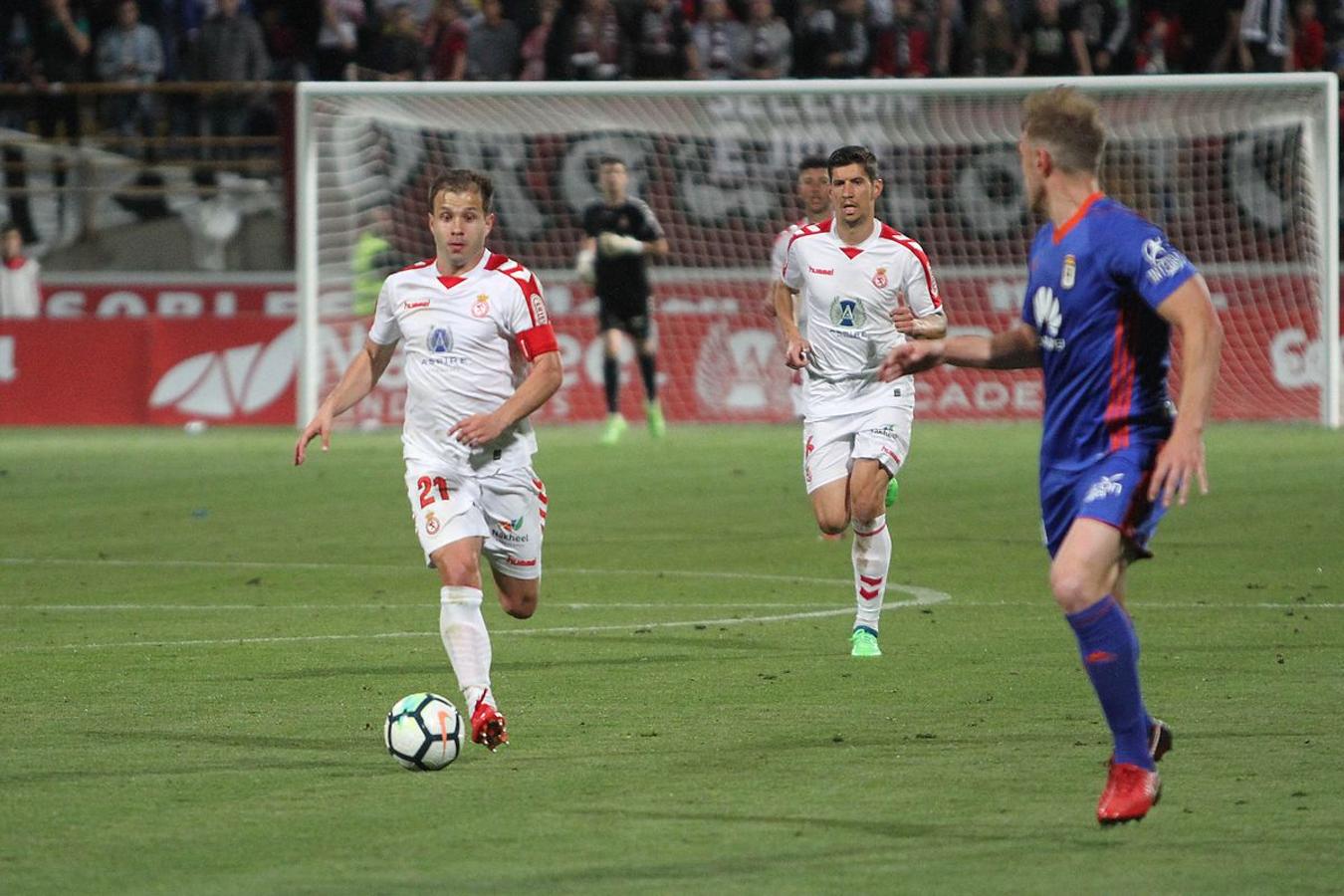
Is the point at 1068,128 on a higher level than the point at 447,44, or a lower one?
higher

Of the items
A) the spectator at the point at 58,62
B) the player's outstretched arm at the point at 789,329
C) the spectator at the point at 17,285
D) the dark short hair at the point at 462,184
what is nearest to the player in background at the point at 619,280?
the spectator at the point at 17,285

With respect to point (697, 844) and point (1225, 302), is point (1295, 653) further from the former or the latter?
point (1225, 302)

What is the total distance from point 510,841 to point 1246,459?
1424cm

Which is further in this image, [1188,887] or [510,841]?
[510,841]

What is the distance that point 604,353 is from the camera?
868 inches

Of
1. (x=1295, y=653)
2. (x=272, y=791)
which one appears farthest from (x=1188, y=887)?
(x=1295, y=653)

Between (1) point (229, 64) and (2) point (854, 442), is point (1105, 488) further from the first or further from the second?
(1) point (229, 64)

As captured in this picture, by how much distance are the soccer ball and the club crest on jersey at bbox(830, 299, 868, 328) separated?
13.3ft

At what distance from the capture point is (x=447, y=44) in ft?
83.8

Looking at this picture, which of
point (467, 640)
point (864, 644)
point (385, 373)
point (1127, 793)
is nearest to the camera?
point (1127, 793)

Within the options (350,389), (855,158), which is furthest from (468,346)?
(855,158)

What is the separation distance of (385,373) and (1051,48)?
7803mm

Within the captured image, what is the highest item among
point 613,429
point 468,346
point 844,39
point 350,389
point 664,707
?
point 844,39

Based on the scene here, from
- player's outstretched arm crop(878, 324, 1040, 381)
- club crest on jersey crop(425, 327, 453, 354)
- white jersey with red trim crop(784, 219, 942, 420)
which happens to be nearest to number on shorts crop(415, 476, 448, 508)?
club crest on jersey crop(425, 327, 453, 354)
